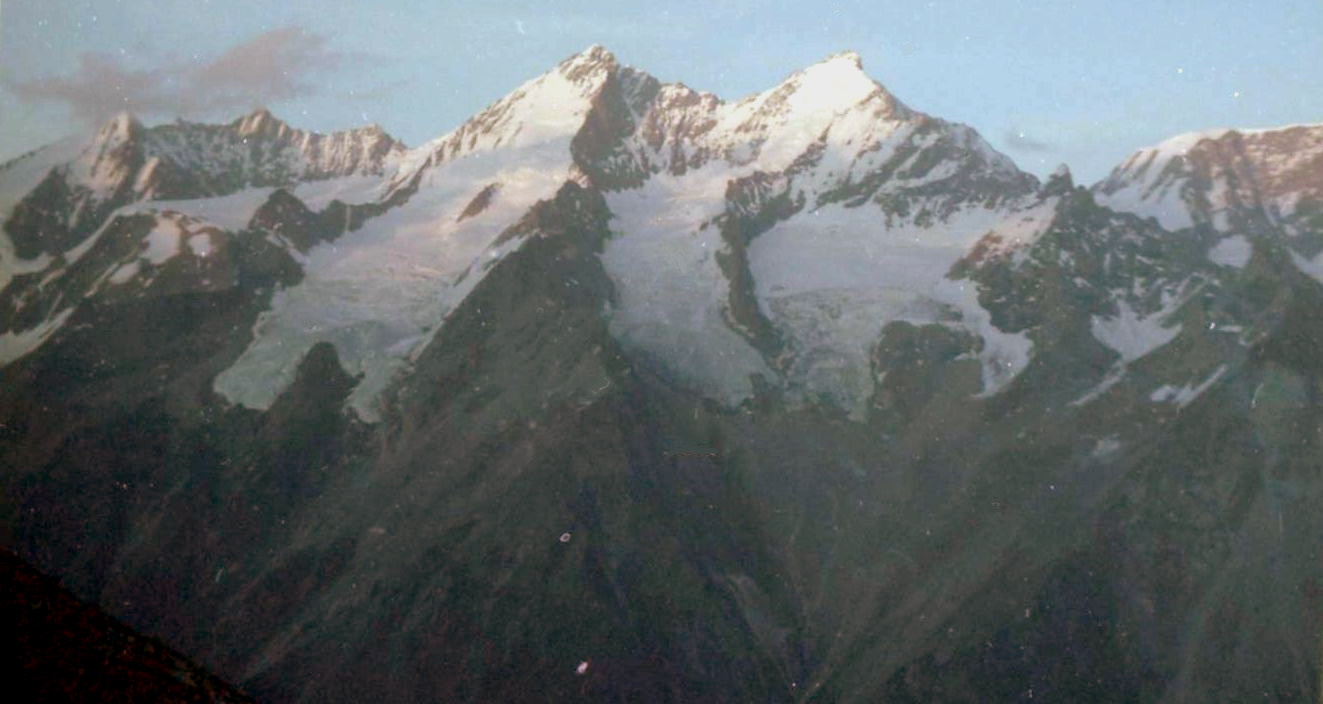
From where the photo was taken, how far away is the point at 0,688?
20984 mm

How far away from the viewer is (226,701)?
76.5ft

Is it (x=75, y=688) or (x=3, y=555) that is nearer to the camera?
(x=75, y=688)

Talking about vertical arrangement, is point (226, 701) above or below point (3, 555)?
below

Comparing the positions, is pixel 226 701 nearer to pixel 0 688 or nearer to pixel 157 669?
pixel 157 669

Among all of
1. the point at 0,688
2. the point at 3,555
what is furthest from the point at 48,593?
the point at 0,688

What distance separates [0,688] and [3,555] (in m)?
3.29

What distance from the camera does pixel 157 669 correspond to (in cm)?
2319

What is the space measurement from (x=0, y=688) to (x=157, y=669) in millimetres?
2658

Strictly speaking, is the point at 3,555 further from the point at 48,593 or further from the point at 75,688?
the point at 75,688

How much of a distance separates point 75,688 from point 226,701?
239 cm

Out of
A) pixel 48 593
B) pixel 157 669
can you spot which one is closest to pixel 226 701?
pixel 157 669

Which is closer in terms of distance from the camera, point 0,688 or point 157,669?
point 0,688

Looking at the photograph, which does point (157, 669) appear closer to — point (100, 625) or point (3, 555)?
point (100, 625)

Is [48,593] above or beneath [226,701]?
above
